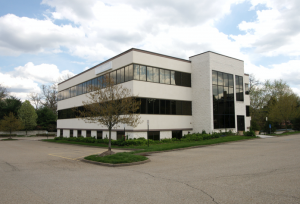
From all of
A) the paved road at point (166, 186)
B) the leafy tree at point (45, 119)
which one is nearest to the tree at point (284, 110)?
the paved road at point (166, 186)

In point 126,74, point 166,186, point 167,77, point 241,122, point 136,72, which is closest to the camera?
point 166,186

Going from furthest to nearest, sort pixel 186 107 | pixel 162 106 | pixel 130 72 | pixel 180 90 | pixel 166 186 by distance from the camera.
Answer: pixel 186 107, pixel 180 90, pixel 162 106, pixel 130 72, pixel 166 186

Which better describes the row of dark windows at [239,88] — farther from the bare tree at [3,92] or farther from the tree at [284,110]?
the bare tree at [3,92]

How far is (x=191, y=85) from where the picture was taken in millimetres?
29812

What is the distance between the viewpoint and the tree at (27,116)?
192ft

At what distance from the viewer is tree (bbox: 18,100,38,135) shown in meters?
58.5

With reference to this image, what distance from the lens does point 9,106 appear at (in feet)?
203

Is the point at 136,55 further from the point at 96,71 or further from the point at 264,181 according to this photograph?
the point at 264,181

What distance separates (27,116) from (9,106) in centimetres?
759

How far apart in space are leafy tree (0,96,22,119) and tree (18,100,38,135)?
462 centimetres

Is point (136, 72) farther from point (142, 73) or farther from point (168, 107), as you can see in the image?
point (168, 107)

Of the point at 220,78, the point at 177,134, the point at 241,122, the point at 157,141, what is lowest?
the point at 157,141

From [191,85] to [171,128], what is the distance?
6642mm

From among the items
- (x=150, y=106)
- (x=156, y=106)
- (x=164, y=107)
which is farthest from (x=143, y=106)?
(x=164, y=107)
